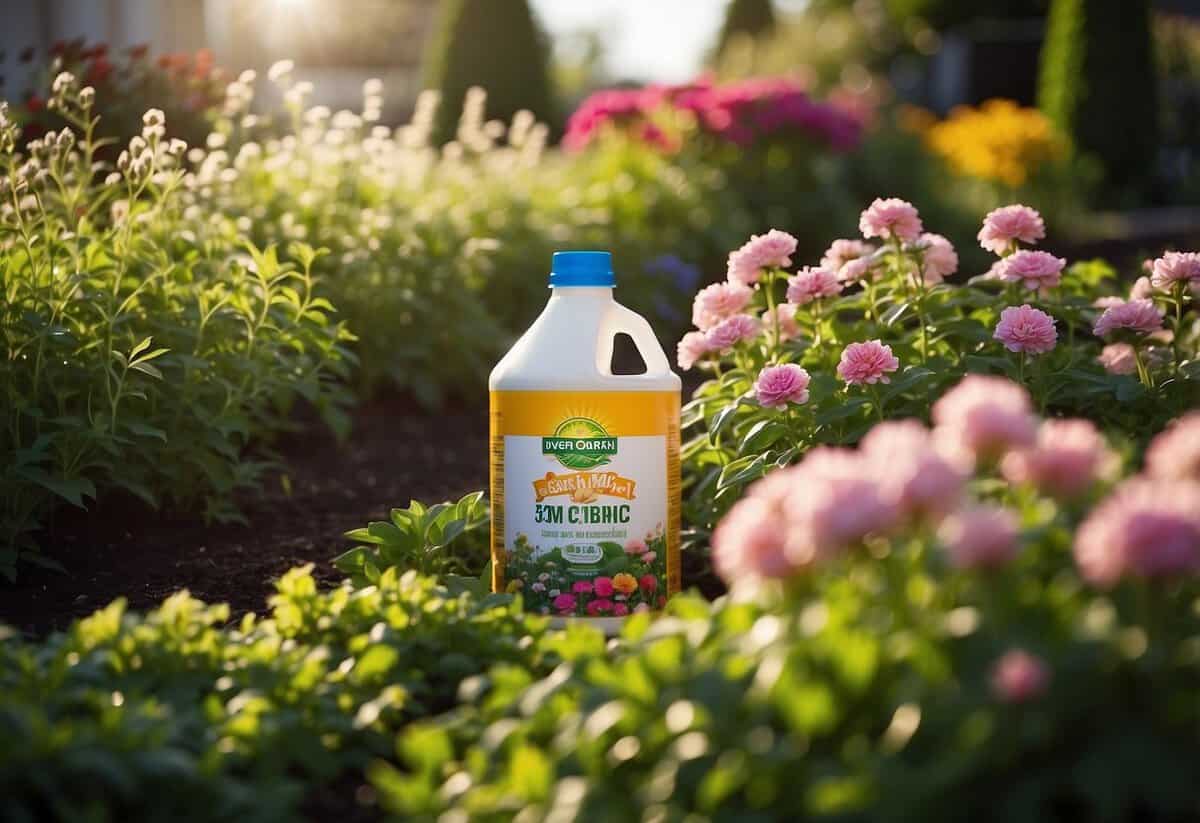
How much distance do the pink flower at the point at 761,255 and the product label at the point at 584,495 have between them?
57 centimetres

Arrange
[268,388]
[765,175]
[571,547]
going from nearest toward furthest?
1. [571,547]
2. [268,388]
3. [765,175]

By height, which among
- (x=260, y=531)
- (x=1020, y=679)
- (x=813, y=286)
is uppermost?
(x=813, y=286)

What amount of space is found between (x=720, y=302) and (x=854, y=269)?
0.34m

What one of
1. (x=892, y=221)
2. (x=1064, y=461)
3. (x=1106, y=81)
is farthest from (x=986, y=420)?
(x=1106, y=81)

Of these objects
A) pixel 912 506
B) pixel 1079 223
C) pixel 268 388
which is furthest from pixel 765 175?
pixel 912 506

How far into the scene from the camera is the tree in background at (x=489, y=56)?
13.3m

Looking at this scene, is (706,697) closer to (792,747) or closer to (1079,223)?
(792,747)

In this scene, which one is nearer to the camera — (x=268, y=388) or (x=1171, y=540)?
(x=1171, y=540)

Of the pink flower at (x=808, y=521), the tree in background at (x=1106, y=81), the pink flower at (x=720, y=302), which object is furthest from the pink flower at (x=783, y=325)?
the tree in background at (x=1106, y=81)

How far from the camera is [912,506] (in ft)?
5.83

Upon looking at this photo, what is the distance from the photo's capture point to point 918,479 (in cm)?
175

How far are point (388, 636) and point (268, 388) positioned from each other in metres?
1.54

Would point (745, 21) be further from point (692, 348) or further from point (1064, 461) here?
point (1064, 461)

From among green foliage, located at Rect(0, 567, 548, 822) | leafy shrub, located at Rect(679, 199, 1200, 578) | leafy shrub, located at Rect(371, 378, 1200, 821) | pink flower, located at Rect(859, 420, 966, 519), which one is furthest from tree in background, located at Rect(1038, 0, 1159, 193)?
pink flower, located at Rect(859, 420, 966, 519)
